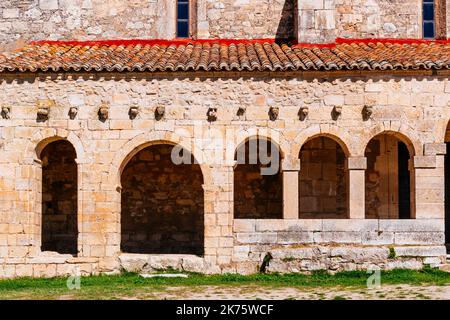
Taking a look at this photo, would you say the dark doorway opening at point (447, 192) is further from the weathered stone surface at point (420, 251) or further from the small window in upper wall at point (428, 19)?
the weathered stone surface at point (420, 251)

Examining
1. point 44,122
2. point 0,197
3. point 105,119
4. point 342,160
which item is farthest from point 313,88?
point 0,197

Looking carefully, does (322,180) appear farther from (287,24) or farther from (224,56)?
(287,24)

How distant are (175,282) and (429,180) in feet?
17.9

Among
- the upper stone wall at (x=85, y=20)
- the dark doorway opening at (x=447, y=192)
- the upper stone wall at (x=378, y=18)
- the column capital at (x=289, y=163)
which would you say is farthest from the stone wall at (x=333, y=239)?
the upper stone wall at (x=85, y=20)

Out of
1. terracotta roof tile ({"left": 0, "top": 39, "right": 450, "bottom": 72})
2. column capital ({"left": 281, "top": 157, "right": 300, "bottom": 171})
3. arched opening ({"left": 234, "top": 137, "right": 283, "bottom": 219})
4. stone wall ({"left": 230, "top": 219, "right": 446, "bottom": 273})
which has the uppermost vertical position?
terracotta roof tile ({"left": 0, "top": 39, "right": 450, "bottom": 72})

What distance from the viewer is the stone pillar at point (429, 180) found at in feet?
49.9

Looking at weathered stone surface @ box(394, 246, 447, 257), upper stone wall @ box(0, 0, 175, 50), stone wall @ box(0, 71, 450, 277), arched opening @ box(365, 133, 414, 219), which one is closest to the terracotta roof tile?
stone wall @ box(0, 71, 450, 277)

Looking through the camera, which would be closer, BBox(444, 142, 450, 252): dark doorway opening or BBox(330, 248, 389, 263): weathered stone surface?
BBox(330, 248, 389, 263): weathered stone surface

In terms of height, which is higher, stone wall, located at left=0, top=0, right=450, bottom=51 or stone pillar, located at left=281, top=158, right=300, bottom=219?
stone wall, located at left=0, top=0, right=450, bottom=51

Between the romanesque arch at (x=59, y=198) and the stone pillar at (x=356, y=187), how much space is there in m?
6.45

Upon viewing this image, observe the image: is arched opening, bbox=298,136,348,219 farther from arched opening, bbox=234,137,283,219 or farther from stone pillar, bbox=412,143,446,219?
stone pillar, bbox=412,143,446,219

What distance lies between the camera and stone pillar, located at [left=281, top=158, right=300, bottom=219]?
15.2m

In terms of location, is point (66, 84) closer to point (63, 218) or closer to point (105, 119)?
point (105, 119)

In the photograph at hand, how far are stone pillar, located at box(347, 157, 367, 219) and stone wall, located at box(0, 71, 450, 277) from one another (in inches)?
0.8
